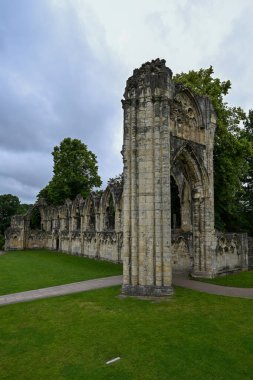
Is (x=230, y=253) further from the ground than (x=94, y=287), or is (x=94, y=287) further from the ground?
(x=230, y=253)

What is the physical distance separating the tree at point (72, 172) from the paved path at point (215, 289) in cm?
2250

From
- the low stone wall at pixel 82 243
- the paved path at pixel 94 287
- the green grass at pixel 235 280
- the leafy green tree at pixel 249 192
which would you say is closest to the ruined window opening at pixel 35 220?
the low stone wall at pixel 82 243

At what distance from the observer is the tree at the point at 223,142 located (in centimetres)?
1912

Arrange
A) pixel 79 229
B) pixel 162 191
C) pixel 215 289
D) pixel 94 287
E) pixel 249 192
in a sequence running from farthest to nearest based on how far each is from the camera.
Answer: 1. pixel 249 192
2. pixel 79 229
3. pixel 94 287
4. pixel 215 289
5. pixel 162 191

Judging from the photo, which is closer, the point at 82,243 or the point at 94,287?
the point at 94,287

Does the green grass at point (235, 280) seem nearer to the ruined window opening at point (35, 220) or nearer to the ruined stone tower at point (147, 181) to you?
the ruined stone tower at point (147, 181)

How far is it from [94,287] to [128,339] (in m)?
5.43

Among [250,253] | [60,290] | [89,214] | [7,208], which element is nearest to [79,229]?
[89,214]

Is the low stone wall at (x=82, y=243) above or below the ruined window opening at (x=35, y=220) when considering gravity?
below

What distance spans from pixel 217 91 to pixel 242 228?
1260cm

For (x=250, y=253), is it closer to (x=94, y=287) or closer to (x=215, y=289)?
(x=215, y=289)

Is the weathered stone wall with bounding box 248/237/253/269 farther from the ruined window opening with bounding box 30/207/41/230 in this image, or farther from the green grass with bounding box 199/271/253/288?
the ruined window opening with bounding box 30/207/41/230

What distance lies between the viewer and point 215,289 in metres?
11.3

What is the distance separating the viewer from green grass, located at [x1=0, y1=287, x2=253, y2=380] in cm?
504
